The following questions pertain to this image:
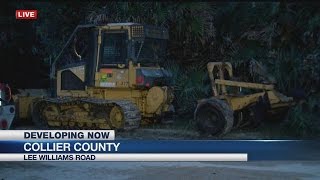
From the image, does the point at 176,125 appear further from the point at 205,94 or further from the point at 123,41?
the point at 123,41

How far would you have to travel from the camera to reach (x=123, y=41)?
10961 millimetres

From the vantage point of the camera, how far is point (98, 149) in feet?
19.6

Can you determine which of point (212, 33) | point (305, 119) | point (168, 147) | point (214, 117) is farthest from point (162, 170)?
point (212, 33)

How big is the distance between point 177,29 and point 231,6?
4.92 ft

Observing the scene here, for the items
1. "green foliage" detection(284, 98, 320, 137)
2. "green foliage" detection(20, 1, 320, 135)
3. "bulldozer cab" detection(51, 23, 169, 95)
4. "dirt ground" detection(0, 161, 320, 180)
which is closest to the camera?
"dirt ground" detection(0, 161, 320, 180)

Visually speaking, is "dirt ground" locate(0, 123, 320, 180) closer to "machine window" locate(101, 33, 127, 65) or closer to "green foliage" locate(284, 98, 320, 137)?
"green foliage" locate(284, 98, 320, 137)

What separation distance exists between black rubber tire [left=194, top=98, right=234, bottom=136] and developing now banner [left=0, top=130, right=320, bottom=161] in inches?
137

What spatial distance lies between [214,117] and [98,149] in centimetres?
493

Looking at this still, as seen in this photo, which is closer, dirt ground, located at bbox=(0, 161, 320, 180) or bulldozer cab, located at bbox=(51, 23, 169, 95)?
dirt ground, located at bbox=(0, 161, 320, 180)

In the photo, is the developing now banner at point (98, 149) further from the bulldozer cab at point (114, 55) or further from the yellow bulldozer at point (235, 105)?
the bulldozer cab at point (114, 55)

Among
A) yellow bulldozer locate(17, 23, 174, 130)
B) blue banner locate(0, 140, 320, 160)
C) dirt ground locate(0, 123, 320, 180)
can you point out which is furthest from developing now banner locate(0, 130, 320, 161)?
yellow bulldozer locate(17, 23, 174, 130)

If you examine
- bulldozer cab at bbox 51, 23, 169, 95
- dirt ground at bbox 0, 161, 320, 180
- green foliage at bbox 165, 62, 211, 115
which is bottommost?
dirt ground at bbox 0, 161, 320, 180

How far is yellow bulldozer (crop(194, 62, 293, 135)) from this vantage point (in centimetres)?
1049

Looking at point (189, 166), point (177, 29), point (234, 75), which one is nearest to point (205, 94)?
point (234, 75)
